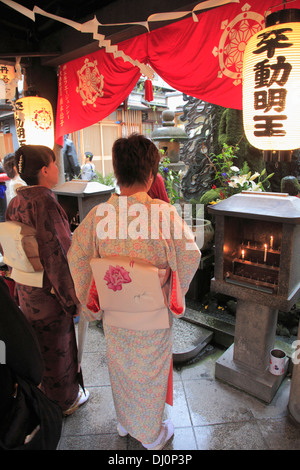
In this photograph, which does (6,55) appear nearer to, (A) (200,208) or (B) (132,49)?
(B) (132,49)

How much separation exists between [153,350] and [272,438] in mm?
1486

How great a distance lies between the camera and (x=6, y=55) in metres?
4.91

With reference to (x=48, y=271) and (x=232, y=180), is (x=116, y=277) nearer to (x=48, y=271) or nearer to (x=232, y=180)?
(x=48, y=271)

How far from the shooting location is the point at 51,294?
281 centimetres

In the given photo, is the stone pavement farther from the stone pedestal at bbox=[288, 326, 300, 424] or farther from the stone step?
the stone step

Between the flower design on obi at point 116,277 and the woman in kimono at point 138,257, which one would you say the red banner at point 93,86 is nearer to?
the woman in kimono at point 138,257

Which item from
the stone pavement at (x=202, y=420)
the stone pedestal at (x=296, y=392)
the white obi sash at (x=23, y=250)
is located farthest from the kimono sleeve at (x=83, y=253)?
the stone pedestal at (x=296, y=392)

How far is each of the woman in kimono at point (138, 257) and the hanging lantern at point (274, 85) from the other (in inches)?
39.1

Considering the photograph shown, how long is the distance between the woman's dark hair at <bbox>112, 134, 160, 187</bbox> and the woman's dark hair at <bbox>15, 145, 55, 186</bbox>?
33.5 inches

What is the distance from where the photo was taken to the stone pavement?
8.87ft

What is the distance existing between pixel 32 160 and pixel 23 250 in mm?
799

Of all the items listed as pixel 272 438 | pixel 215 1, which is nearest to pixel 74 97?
pixel 215 1

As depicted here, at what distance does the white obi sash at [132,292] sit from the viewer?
2.09 meters

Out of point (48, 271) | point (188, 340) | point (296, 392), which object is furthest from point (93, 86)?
point (296, 392)
